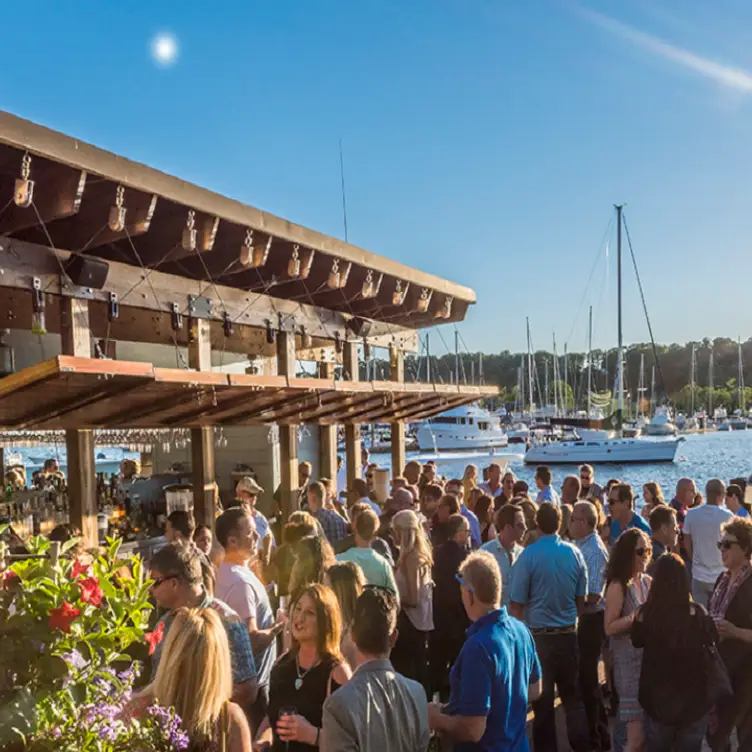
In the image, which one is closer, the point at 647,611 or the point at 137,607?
the point at 137,607

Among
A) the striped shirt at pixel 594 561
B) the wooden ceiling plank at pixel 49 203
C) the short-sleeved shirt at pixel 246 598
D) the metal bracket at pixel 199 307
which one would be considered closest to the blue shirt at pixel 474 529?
the striped shirt at pixel 594 561

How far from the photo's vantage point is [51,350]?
33.4 ft

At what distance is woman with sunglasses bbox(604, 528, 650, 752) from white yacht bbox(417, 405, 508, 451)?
5243 cm

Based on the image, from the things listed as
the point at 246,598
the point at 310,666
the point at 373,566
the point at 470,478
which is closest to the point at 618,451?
the point at 470,478

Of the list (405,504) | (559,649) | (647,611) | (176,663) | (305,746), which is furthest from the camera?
(405,504)

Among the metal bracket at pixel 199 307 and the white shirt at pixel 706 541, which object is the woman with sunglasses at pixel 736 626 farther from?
the metal bracket at pixel 199 307

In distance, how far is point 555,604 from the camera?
497cm

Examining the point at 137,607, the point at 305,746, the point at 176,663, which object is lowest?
the point at 305,746

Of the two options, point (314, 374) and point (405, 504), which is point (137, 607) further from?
point (314, 374)

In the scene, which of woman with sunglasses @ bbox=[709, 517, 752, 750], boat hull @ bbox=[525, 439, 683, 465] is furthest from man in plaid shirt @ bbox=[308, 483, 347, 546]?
boat hull @ bbox=[525, 439, 683, 465]

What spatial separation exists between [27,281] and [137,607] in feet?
16.2

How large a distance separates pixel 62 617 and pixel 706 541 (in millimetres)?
5651

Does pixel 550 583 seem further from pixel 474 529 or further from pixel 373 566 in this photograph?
pixel 474 529

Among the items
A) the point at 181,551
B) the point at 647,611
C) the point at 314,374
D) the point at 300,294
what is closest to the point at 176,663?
the point at 181,551
